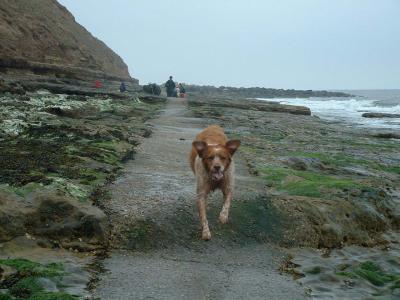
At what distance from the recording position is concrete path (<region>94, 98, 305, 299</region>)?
624 centimetres

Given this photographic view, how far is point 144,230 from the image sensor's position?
26.3 feet

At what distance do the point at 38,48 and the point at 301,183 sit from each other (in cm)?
4298

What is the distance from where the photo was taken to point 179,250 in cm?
767

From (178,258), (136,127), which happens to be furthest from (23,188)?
(136,127)

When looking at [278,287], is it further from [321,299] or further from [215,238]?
[215,238]

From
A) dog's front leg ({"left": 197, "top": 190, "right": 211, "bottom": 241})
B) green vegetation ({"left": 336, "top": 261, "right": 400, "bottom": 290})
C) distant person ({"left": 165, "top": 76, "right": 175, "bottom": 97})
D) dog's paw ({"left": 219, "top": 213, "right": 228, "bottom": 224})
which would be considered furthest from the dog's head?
distant person ({"left": 165, "top": 76, "right": 175, "bottom": 97})

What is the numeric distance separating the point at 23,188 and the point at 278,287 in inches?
183

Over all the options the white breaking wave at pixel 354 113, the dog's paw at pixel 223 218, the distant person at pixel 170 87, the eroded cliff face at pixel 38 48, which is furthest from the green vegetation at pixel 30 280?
the distant person at pixel 170 87

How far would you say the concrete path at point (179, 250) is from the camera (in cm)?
624

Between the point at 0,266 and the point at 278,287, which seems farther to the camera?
the point at 278,287

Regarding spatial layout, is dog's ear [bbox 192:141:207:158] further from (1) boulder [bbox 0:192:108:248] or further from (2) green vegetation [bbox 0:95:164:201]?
(2) green vegetation [bbox 0:95:164:201]

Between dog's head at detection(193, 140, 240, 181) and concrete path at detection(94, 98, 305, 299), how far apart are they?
3.17 feet

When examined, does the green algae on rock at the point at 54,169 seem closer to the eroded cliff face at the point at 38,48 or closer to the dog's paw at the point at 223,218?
the dog's paw at the point at 223,218

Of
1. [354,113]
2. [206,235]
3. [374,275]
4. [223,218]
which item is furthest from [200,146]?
[354,113]
